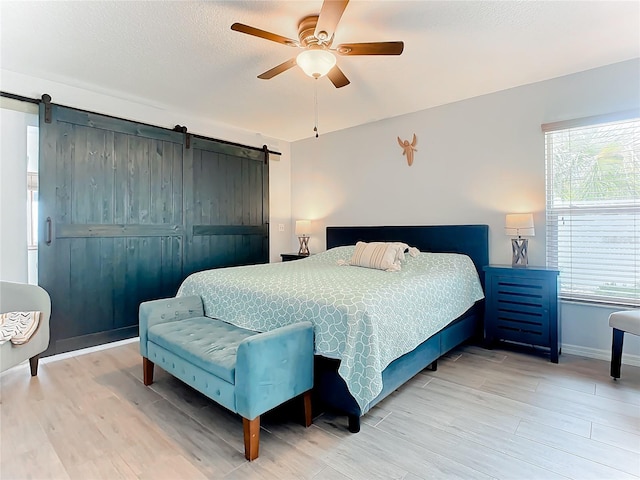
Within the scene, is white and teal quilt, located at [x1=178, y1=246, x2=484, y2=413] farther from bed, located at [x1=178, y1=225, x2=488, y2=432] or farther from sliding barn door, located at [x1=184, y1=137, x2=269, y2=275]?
sliding barn door, located at [x1=184, y1=137, x2=269, y2=275]

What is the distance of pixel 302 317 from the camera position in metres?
2.03

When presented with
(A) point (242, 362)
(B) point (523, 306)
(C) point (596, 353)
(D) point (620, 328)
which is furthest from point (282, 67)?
(C) point (596, 353)

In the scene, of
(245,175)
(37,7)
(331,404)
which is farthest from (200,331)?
(245,175)

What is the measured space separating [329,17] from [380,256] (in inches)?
81.1

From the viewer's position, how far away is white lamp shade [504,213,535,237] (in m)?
3.07

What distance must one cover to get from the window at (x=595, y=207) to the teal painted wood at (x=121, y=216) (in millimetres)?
3725

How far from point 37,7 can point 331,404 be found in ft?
10.1

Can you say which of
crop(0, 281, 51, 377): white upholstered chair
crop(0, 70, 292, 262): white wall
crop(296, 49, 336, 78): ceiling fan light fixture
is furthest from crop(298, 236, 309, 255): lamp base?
crop(0, 281, 51, 377): white upholstered chair

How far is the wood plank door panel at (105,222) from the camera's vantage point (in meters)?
3.11

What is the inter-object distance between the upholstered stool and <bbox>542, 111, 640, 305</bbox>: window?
0.51m

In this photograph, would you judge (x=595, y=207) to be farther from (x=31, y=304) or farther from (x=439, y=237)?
(x=31, y=304)

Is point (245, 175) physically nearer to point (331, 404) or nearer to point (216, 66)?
point (216, 66)

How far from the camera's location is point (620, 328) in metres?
2.44

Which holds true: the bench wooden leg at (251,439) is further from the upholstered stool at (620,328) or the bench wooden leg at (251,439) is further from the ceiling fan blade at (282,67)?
the upholstered stool at (620,328)
